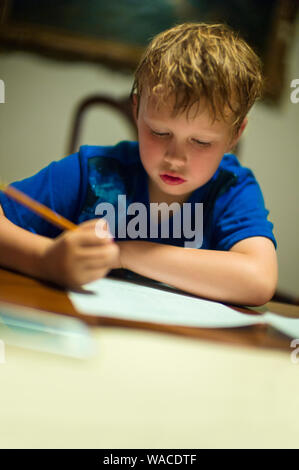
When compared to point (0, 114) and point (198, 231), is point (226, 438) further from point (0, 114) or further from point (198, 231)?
point (0, 114)

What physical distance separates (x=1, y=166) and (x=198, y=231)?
0.29 m

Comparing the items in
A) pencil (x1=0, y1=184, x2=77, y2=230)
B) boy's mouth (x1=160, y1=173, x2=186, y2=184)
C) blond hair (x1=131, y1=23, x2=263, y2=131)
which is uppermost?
blond hair (x1=131, y1=23, x2=263, y2=131)

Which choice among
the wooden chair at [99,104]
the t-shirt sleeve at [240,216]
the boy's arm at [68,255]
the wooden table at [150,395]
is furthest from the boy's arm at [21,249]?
the wooden chair at [99,104]

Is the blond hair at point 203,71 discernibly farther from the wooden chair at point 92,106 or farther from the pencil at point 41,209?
the wooden chair at point 92,106

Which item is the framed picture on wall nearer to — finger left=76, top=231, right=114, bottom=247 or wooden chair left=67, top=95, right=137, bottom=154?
wooden chair left=67, top=95, right=137, bottom=154

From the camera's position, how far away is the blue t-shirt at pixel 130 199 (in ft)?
1.47

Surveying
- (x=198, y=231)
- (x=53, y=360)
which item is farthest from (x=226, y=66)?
(x=53, y=360)

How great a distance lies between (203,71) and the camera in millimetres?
351

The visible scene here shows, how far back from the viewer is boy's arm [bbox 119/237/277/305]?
36 centimetres

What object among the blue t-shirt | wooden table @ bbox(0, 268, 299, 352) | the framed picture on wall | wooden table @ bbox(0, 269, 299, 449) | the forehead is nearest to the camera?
wooden table @ bbox(0, 269, 299, 449)

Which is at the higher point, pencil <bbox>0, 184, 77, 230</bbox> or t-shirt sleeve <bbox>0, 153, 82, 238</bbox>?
t-shirt sleeve <bbox>0, 153, 82, 238</bbox>

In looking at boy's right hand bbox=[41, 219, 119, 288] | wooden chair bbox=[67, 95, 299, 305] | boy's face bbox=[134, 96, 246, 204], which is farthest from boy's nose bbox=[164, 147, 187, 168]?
wooden chair bbox=[67, 95, 299, 305]

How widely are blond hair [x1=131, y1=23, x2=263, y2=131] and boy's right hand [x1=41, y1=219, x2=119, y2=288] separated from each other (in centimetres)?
14

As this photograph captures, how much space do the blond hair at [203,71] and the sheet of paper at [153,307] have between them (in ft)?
0.55
